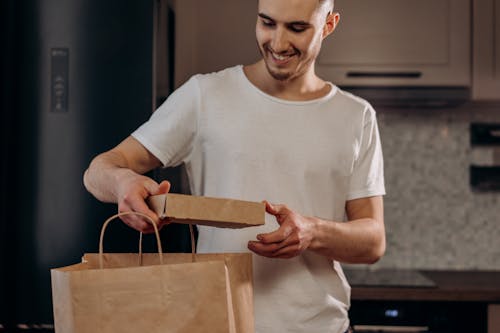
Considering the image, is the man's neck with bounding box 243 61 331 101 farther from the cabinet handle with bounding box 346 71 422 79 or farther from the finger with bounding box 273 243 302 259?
the cabinet handle with bounding box 346 71 422 79

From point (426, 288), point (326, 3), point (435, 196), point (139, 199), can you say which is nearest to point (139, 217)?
point (139, 199)

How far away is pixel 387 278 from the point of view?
2.38 metres

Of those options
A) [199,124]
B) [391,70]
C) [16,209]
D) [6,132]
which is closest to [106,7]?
[6,132]

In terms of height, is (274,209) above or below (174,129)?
below

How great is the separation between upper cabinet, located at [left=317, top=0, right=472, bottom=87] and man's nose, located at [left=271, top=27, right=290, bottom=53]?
106 centimetres

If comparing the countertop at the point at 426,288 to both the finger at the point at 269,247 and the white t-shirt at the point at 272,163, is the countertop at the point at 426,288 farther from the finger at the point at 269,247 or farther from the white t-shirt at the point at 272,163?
the finger at the point at 269,247

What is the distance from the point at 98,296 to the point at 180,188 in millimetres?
1525

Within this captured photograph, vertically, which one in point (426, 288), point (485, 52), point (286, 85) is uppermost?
point (485, 52)

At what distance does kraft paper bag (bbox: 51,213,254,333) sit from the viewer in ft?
3.00

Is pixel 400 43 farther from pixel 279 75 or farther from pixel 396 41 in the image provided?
pixel 279 75

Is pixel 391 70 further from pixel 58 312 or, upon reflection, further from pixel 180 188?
pixel 58 312

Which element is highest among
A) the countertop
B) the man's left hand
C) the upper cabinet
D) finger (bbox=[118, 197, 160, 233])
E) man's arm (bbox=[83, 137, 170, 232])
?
the upper cabinet

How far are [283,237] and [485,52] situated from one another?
5.00ft

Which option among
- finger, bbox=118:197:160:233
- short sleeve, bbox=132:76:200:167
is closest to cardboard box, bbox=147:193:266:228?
finger, bbox=118:197:160:233
